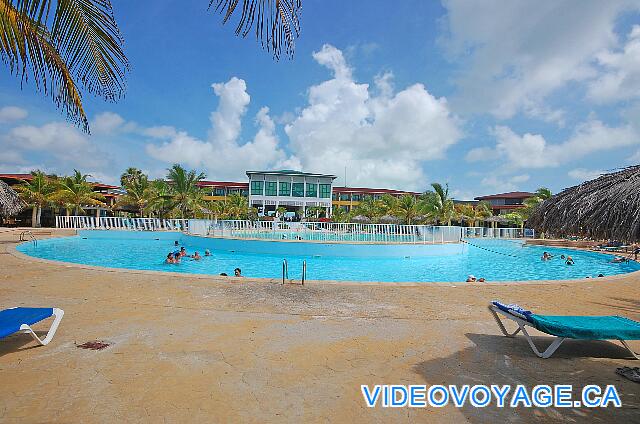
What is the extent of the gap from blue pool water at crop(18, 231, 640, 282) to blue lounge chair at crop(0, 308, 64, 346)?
385 inches

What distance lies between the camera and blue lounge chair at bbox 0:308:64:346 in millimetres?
3844

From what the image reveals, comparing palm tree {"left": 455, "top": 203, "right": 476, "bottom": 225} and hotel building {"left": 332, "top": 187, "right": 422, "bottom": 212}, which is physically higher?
hotel building {"left": 332, "top": 187, "right": 422, "bottom": 212}

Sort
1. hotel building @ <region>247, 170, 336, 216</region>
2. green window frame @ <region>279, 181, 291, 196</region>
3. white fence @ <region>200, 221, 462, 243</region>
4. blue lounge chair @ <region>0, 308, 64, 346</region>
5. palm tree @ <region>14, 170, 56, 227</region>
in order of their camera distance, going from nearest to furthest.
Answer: blue lounge chair @ <region>0, 308, 64, 346</region> → white fence @ <region>200, 221, 462, 243</region> → palm tree @ <region>14, 170, 56, 227</region> → hotel building @ <region>247, 170, 336, 216</region> → green window frame @ <region>279, 181, 291, 196</region>

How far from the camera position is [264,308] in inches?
242

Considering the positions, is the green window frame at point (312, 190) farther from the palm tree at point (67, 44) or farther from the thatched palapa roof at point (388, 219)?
the palm tree at point (67, 44)

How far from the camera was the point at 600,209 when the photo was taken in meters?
→ 4.17

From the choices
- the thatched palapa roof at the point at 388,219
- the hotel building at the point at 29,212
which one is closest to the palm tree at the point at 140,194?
the hotel building at the point at 29,212

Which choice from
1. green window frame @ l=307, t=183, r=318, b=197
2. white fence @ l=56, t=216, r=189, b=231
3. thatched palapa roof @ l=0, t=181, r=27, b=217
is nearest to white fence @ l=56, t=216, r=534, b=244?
white fence @ l=56, t=216, r=189, b=231

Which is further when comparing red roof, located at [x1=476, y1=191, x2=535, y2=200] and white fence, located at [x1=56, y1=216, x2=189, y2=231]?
red roof, located at [x1=476, y1=191, x2=535, y2=200]

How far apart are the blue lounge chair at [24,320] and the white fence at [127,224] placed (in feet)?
82.2

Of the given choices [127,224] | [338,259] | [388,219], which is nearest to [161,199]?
[127,224]

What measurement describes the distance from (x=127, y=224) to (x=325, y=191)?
2580cm

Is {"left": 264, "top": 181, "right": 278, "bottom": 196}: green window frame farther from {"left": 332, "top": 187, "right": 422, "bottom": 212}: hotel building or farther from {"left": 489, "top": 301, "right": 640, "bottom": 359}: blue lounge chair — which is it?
{"left": 489, "top": 301, "right": 640, "bottom": 359}: blue lounge chair

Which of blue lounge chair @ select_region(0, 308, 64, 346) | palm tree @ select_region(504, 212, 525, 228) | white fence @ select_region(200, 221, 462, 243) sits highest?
palm tree @ select_region(504, 212, 525, 228)
